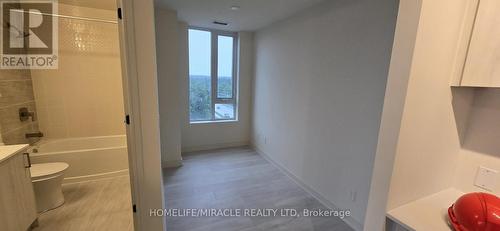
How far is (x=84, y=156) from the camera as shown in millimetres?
2547

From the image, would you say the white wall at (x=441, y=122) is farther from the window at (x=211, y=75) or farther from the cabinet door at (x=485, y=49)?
the window at (x=211, y=75)

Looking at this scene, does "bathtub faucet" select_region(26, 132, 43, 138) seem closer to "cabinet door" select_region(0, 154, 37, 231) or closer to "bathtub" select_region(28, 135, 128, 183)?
"bathtub" select_region(28, 135, 128, 183)

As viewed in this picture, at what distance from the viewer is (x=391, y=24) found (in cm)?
174

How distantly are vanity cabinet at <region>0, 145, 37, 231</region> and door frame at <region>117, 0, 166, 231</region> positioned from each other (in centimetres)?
76

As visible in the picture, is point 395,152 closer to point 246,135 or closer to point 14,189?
point 14,189

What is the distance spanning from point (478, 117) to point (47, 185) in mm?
3337

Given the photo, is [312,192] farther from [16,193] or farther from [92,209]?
[16,193]

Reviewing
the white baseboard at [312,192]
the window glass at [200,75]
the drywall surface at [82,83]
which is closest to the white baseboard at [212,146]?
the white baseboard at [312,192]

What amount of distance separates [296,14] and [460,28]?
2206 mm

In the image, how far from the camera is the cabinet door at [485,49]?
0.88m

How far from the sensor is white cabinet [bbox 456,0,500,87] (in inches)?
34.7

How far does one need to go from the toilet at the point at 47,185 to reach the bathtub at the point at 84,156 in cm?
34

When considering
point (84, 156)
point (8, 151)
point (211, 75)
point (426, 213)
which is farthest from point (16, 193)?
point (211, 75)

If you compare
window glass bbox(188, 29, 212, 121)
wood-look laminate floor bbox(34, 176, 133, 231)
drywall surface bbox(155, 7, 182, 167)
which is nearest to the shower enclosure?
wood-look laminate floor bbox(34, 176, 133, 231)
